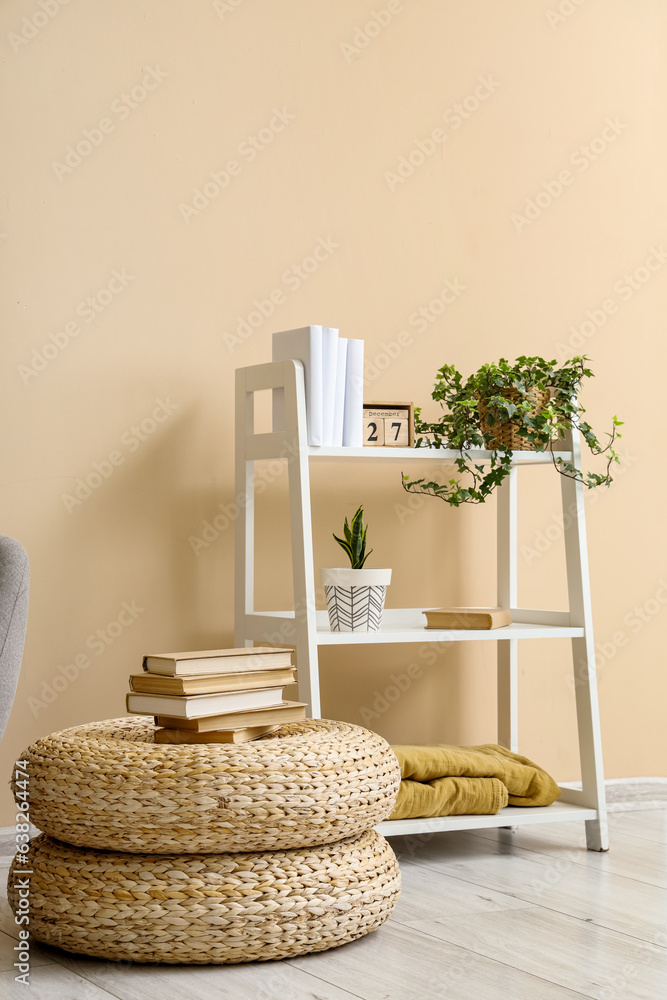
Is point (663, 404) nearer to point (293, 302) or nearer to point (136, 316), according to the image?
point (293, 302)

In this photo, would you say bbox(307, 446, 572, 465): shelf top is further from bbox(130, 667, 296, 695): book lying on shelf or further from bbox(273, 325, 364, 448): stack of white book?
bbox(130, 667, 296, 695): book lying on shelf

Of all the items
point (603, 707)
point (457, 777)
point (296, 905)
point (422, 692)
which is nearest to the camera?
point (296, 905)

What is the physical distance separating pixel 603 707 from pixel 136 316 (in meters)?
1.58

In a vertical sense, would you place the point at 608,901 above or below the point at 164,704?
below

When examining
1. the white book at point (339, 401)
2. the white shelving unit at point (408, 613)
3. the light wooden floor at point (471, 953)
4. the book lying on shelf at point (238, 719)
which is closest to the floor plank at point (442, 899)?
the light wooden floor at point (471, 953)

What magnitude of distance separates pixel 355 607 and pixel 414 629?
19 cm

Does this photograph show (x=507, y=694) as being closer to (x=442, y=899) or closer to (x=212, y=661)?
(x=442, y=899)

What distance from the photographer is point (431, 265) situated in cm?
266

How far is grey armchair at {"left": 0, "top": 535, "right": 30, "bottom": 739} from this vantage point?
1.53 metres

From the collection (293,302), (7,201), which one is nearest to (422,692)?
(293,302)

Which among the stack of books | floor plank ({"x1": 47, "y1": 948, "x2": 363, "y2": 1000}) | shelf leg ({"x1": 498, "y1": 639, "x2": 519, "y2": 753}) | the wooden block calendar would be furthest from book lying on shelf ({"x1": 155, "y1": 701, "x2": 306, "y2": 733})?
shelf leg ({"x1": 498, "y1": 639, "x2": 519, "y2": 753})

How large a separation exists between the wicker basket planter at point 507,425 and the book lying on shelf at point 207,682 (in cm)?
80

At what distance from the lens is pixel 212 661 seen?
5.49 feet

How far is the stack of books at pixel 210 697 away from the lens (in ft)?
5.36
